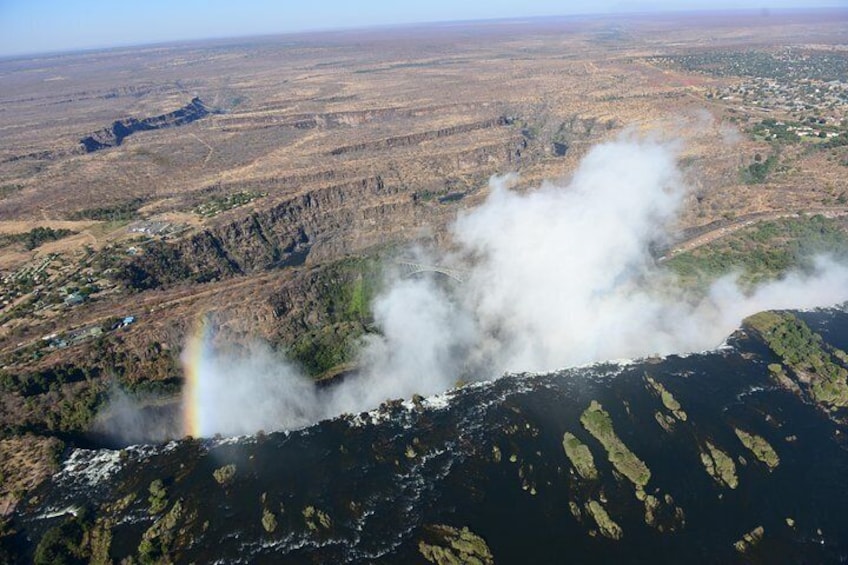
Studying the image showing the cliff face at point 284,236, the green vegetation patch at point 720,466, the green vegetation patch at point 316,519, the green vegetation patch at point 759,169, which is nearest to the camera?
the green vegetation patch at point 316,519

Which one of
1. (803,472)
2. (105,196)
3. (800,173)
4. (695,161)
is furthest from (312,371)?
(800,173)

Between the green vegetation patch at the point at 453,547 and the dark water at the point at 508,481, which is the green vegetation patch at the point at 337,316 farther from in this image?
the green vegetation patch at the point at 453,547

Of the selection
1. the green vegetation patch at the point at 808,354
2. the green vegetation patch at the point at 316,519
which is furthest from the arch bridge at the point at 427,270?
the green vegetation patch at the point at 316,519

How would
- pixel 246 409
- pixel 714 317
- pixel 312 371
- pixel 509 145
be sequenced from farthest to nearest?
pixel 509 145 < pixel 714 317 < pixel 312 371 < pixel 246 409

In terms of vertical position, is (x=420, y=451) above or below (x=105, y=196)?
below

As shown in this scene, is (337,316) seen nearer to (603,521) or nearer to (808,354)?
(603,521)

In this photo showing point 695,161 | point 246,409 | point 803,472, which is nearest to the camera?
point 803,472

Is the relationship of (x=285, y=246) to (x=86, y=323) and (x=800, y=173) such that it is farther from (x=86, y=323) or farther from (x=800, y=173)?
(x=800, y=173)

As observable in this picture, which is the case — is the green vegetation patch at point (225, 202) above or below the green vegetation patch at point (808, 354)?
above
